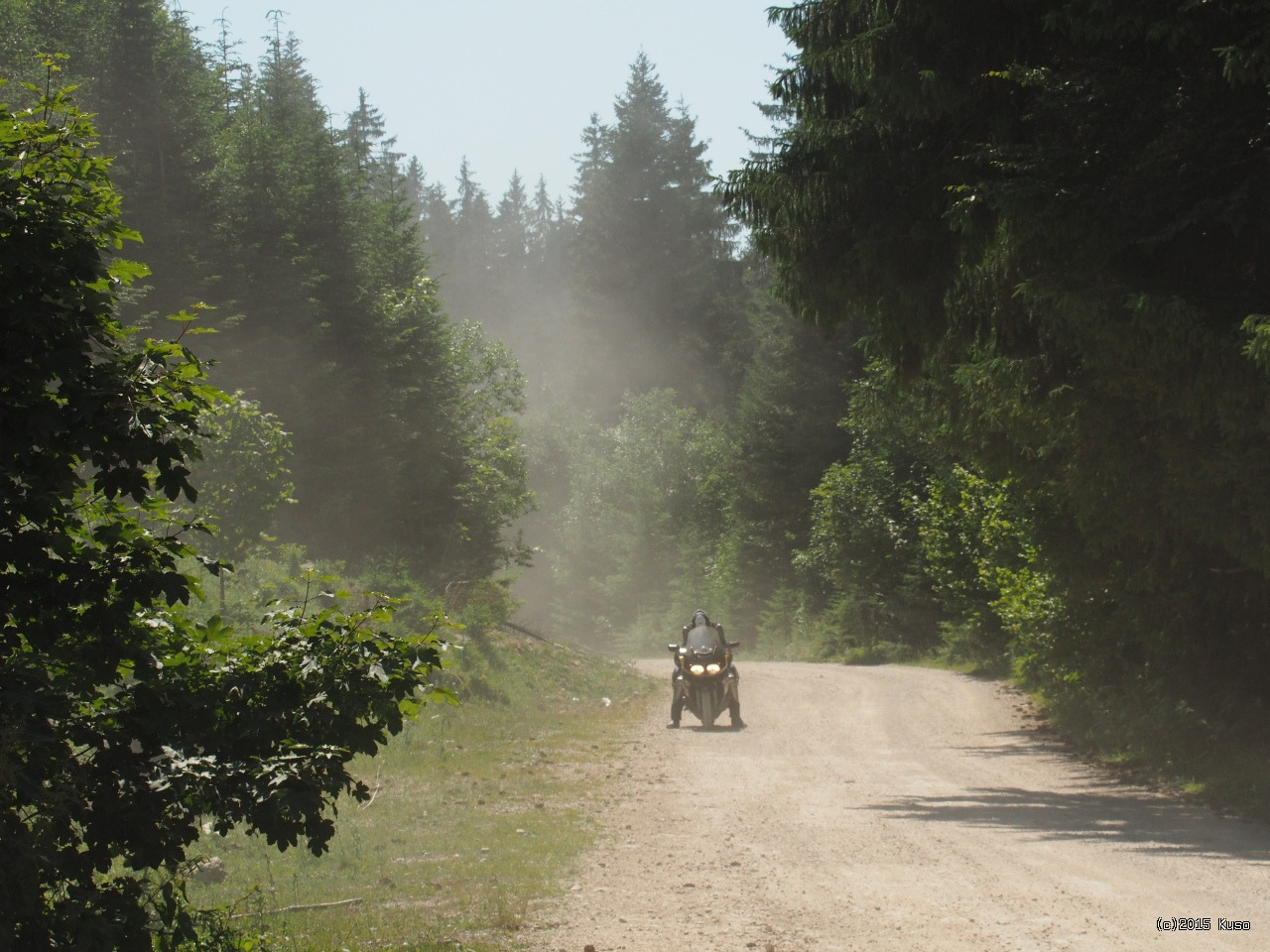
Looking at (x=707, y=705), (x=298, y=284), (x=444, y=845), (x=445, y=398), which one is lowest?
(x=444, y=845)

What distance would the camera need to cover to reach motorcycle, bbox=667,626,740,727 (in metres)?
17.8

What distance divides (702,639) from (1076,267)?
9.35 meters

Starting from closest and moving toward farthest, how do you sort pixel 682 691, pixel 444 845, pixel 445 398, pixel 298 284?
pixel 444 845
pixel 682 691
pixel 298 284
pixel 445 398

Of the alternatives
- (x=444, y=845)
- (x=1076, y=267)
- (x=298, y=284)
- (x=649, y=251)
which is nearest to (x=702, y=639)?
(x=444, y=845)

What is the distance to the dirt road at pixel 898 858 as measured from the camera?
263 inches

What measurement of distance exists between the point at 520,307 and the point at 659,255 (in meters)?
30.7

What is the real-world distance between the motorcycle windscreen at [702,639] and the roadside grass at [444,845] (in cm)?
180

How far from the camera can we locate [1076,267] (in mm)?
10219

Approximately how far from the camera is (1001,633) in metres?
25.5

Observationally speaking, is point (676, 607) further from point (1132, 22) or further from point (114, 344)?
point (114, 344)

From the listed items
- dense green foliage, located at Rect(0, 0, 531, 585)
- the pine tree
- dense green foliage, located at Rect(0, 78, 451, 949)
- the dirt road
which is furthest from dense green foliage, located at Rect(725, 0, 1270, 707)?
the pine tree

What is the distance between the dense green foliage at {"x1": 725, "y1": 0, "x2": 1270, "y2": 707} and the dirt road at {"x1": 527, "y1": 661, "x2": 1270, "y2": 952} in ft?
7.94

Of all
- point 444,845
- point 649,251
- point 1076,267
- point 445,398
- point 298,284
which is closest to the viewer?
point 444,845

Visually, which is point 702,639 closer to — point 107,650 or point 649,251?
point 107,650
